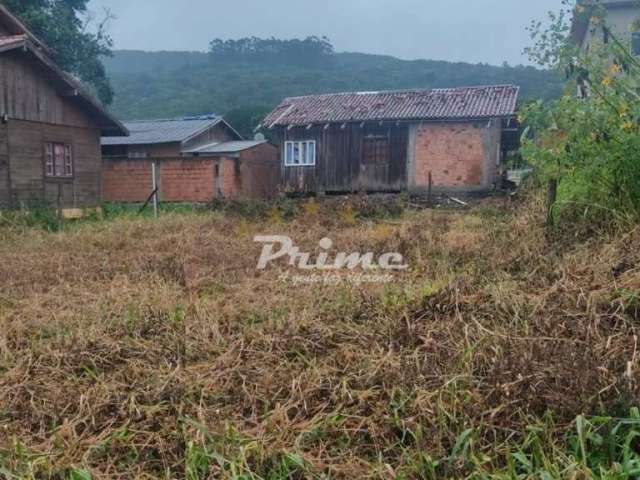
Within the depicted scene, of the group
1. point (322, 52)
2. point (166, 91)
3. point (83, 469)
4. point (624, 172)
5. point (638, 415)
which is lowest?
point (83, 469)

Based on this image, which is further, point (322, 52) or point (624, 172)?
point (322, 52)

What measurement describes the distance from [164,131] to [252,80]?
26.7 metres

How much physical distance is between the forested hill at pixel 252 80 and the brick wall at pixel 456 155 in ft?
50.4

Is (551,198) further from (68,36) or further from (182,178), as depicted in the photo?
(68,36)

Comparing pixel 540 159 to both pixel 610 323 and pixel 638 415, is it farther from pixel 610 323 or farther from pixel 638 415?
pixel 638 415

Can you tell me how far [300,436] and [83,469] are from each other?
824 millimetres

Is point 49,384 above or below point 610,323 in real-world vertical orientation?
below

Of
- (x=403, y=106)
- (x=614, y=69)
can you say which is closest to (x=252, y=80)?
(x=403, y=106)

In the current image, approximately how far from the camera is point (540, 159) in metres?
4.50

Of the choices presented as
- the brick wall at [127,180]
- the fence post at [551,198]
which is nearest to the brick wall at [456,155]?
the brick wall at [127,180]

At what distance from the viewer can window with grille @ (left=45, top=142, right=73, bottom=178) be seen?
1109 cm

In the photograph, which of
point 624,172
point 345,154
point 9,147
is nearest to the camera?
point 624,172

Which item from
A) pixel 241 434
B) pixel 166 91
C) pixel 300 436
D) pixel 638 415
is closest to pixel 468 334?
pixel 638 415

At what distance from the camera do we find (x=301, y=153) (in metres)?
16.6
